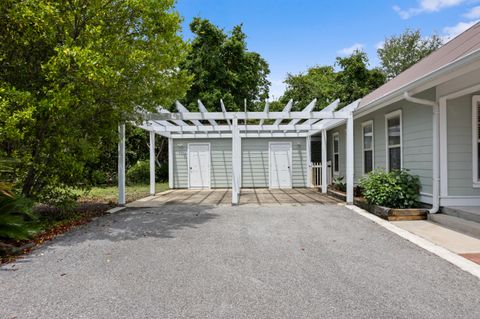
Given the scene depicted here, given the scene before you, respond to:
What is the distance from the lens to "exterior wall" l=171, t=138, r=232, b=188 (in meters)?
14.1

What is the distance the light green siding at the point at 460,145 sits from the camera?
19.3 ft

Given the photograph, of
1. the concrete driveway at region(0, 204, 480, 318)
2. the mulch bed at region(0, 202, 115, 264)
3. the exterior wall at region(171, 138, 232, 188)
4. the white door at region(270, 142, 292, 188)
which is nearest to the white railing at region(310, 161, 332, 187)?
the white door at region(270, 142, 292, 188)

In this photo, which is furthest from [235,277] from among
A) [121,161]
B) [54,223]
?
[121,161]

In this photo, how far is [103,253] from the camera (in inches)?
166

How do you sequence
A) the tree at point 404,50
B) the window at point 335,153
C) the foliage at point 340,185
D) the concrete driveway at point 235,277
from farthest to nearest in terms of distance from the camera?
the tree at point 404,50
the window at point 335,153
the foliage at point 340,185
the concrete driveway at point 235,277

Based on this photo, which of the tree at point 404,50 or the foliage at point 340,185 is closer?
the foliage at point 340,185

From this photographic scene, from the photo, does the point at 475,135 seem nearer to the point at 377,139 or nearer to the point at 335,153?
the point at 377,139

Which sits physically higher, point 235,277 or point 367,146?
point 367,146

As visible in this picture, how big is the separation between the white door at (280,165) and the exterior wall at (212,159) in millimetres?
1862

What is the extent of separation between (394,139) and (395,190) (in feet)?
5.51

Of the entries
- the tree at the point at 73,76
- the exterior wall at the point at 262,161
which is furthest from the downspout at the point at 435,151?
the exterior wall at the point at 262,161

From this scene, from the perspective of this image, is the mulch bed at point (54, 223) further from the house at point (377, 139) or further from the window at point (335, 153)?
the window at point (335, 153)

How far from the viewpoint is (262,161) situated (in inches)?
558

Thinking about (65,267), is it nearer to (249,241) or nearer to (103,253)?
(103,253)
